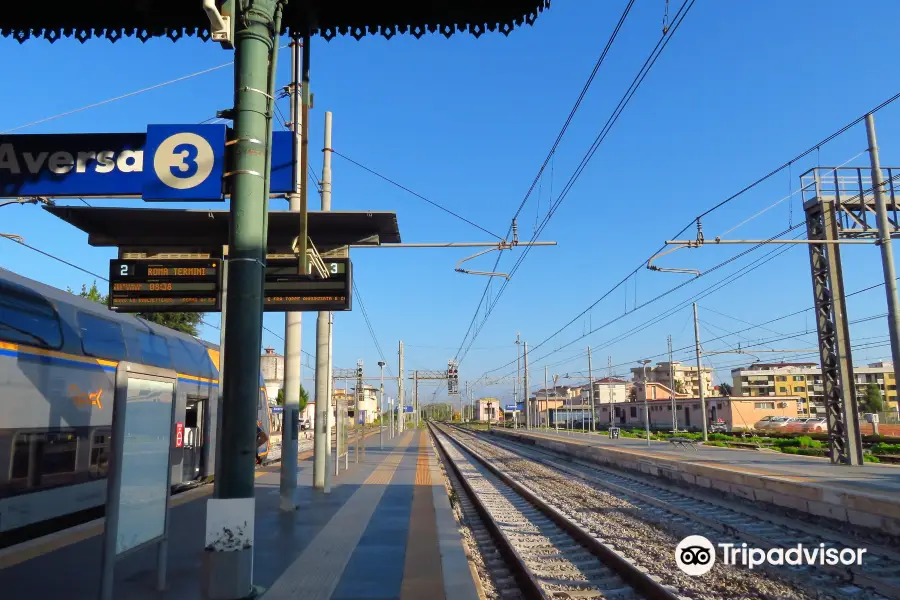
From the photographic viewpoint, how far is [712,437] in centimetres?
Result: 4078

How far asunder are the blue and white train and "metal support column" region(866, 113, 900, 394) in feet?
57.2

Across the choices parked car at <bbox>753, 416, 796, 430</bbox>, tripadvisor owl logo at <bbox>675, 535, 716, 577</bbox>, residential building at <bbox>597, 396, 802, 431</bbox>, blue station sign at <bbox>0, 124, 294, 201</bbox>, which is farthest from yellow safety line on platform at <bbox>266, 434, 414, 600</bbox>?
residential building at <bbox>597, 396, 802, 431</bbox>

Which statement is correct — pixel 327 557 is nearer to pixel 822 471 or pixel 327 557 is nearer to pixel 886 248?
pixel 822 471

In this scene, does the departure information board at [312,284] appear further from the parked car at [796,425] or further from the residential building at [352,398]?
the parked car at [796,425]

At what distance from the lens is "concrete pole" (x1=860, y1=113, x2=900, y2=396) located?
17.0 meters

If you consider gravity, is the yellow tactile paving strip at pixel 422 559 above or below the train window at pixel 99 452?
below

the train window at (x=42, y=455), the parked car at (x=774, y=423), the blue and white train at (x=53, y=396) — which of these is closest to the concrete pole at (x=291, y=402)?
the blue and white train at (x=53, y=396)

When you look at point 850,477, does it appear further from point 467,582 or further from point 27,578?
point 27,578

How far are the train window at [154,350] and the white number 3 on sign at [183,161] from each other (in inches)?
257

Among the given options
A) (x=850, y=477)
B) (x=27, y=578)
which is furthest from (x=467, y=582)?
(x=850, y=477)

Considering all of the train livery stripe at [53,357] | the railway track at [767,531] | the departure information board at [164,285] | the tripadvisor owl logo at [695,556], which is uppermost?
the departure information board at [164,285]

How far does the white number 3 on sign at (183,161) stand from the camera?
20.7 feet

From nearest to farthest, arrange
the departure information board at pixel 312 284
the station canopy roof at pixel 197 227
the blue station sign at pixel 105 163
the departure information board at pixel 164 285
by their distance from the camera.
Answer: the blue station sign at pixel 105 163
the departure information board at pixel 164 285
the station canopy roof at pixel 197 227
the departure information board at pixel 312 284

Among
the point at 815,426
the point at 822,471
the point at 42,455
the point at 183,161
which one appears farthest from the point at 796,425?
the point at 183,161
